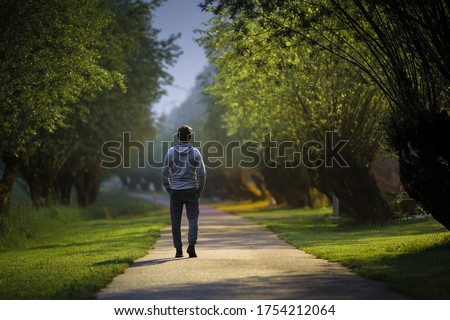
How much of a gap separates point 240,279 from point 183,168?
3770 mm

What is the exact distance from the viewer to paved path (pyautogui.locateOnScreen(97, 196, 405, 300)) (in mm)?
8734

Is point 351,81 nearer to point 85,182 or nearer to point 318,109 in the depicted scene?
point 318,109

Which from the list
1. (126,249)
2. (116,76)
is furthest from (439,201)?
(116,76)

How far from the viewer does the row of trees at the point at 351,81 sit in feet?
42.3

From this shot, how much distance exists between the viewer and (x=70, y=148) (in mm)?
32281

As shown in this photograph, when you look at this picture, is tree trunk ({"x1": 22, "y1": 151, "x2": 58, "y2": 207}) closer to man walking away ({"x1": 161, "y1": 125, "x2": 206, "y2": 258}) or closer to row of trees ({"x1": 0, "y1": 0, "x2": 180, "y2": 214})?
row of trees ({"x1": 0, "y1": 0, "x2": 180, "y2": 214})

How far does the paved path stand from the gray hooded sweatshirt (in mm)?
1350

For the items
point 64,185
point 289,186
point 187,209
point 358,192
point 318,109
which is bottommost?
point 187,209

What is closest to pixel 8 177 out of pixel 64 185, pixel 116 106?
pixel 116 106

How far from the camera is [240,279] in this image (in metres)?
10.1

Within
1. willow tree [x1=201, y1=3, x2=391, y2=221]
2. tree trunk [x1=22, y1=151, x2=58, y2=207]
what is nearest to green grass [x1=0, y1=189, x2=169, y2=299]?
tree trunk [x1=22, y1=151, x2=58, y2=207]

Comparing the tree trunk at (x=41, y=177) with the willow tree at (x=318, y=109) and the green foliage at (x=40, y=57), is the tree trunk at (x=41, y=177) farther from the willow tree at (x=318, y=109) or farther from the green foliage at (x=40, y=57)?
the green foliage at (x=40, y=57)

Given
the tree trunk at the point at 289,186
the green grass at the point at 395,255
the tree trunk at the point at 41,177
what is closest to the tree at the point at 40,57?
the green grass at the point at 395,255
